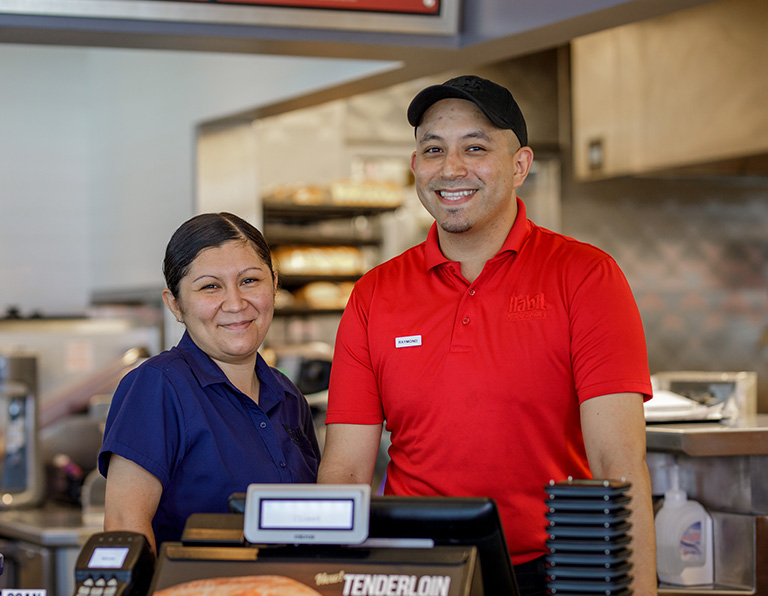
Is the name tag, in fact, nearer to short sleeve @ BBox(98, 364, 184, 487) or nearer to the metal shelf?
short sleeve @ BBox(98, 364, 184, 487)

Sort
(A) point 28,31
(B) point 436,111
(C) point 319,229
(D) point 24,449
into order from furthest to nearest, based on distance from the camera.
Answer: (C) point 319,229
(D) point 24,449
(A) point 28,31
(B) point 436,111

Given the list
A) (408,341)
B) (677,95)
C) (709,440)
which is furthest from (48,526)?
(677,95)

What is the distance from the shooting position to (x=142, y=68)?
18.2ft

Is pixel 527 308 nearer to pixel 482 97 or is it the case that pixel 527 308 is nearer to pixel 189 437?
pixel 482 97

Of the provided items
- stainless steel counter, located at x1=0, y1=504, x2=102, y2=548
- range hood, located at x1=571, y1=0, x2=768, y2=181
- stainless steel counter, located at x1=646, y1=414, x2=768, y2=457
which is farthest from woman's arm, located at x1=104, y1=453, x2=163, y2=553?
range hood, located at x1=571, y1=0, x2=768, y2=181

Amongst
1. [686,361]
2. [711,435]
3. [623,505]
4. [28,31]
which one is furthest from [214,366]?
[686,361]

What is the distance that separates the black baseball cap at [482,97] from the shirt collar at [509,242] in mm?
172

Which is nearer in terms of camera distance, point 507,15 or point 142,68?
point 507,15

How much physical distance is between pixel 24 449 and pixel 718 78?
3603 millimetres

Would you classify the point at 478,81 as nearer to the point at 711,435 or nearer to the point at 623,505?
the point at 623,505

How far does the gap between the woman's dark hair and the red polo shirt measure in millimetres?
334

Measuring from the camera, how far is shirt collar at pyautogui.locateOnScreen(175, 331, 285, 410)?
1.81m

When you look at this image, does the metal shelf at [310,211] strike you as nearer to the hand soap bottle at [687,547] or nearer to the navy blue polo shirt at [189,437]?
the hand soap bottle at [687,547]

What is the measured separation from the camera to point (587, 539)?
107 centimetres
